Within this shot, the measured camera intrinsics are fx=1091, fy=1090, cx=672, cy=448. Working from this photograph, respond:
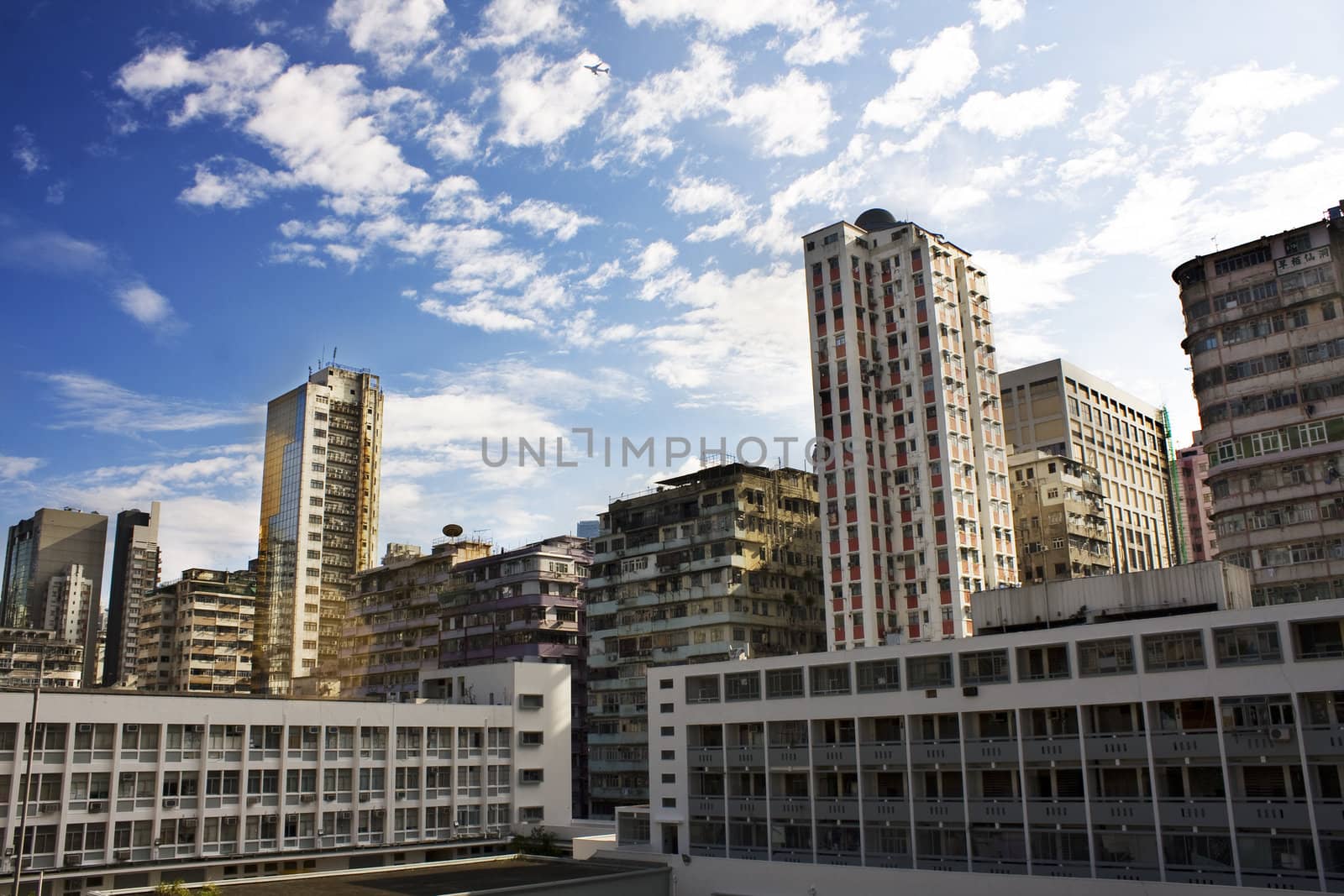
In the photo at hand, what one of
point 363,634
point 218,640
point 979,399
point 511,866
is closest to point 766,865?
point 511,866

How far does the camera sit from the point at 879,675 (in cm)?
6350

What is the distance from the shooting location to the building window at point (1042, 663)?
186 ft

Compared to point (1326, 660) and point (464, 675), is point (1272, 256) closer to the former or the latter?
point (1326, 660)

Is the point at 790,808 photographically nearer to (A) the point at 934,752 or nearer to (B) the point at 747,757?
(B) the point at 747,757

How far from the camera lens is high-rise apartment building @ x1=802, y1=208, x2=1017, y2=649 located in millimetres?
90625

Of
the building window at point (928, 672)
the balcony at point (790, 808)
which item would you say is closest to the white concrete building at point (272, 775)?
the balcony at point (790, 808)

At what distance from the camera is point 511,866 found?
7019 cm

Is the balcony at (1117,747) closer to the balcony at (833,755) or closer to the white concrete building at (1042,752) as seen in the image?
the white concrete building at (1042,752)

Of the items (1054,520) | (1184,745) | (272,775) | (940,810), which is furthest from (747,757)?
(1054,520)

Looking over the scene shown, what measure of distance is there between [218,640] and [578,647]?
78857mm

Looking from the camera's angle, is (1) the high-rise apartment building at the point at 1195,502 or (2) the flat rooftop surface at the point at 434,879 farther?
(1) the high-rise apartment building at the point at 1195,502

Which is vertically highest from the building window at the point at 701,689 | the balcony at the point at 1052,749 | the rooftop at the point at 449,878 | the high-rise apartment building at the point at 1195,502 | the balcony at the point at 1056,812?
the high-rise apartment building at the point at 1195,502

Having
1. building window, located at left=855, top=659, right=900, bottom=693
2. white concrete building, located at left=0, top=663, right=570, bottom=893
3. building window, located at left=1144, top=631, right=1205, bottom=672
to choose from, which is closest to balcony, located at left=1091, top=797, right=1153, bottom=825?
building window, located at left=1144, top=631, right=1205, bottom=672

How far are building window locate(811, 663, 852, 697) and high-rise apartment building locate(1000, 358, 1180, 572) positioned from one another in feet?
194
